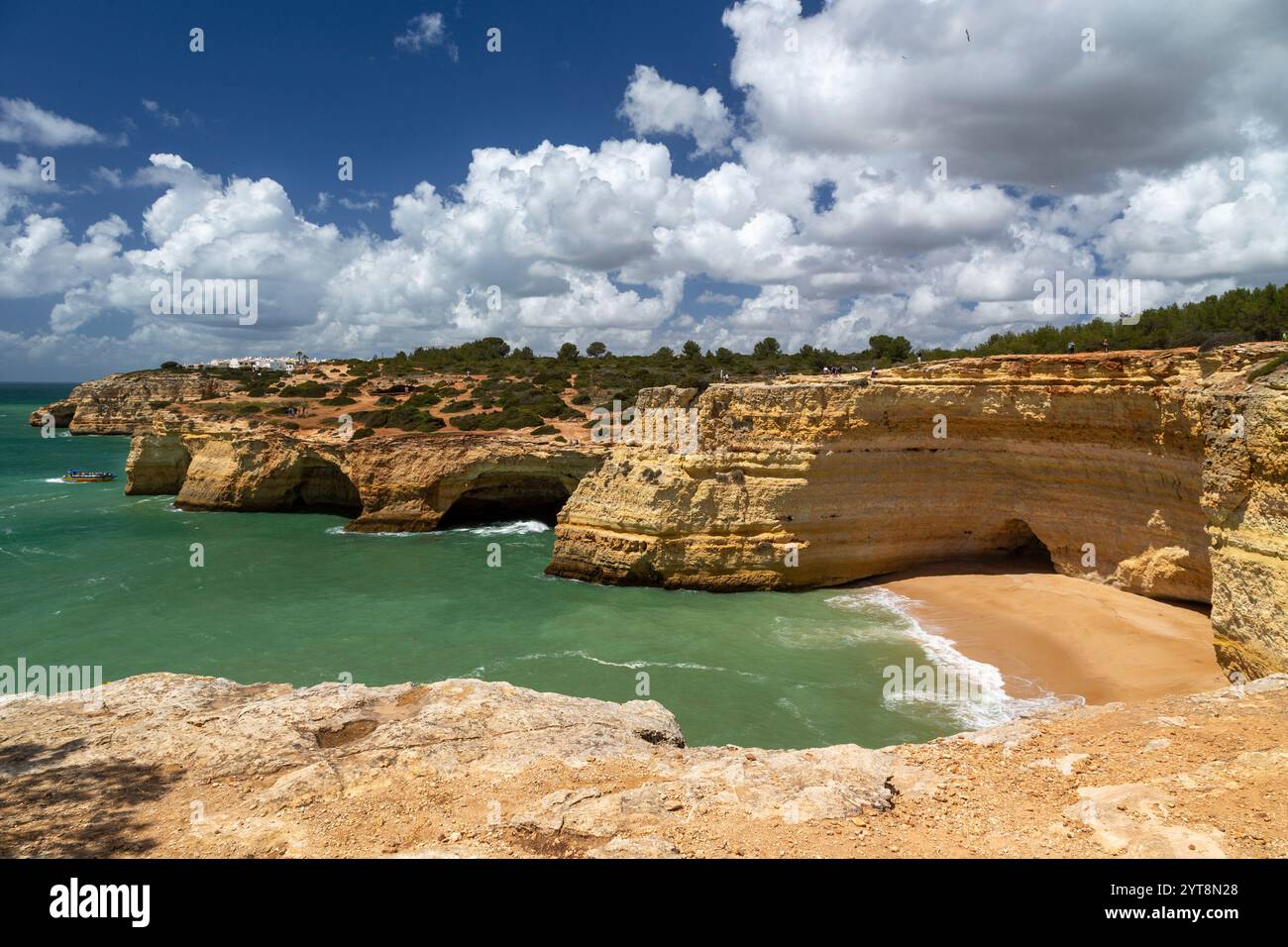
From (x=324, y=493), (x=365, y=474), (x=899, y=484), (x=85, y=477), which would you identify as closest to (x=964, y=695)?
(x=899, y=484)

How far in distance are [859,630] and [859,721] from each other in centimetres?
479

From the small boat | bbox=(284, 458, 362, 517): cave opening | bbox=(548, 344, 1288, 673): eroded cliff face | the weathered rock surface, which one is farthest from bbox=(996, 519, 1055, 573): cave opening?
the small boat

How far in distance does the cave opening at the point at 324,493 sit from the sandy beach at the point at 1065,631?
90.1ft

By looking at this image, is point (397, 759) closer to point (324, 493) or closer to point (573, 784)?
point (573, 784)

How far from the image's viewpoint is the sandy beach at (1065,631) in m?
13.2

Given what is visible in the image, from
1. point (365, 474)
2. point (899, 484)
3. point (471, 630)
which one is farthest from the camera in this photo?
point (365, 474)

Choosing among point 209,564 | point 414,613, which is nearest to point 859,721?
point 414,613

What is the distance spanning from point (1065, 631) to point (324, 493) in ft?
112

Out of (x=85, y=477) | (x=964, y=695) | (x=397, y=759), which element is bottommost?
(x=964, y=695)

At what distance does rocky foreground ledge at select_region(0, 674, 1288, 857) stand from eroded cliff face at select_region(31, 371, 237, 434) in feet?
264

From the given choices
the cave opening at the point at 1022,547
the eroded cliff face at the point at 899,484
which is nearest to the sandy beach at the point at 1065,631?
the cave opening at the point at 1022,547

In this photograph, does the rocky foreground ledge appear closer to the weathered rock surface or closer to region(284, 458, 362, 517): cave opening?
the weathered rock surface

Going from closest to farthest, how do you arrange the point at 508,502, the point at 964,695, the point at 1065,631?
the point at 964,695, the point at 1065,631, the point at 508,502

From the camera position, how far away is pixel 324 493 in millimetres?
36219
